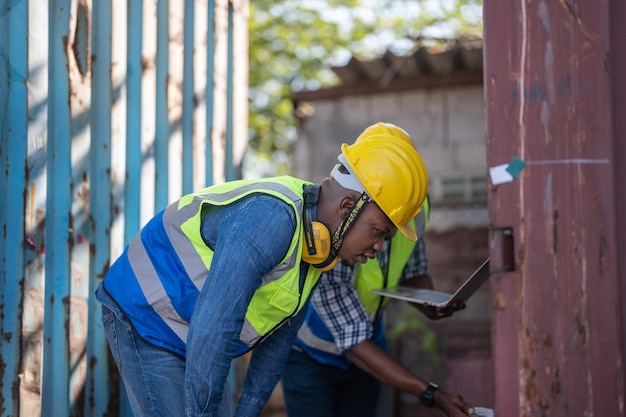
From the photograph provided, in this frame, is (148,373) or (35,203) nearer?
(148,373)

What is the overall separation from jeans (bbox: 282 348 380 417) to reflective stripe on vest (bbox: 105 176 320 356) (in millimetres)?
1108

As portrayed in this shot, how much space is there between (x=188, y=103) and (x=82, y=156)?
91 cm

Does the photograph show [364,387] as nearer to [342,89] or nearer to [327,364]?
[327,364]

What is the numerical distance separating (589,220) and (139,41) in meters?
2.47

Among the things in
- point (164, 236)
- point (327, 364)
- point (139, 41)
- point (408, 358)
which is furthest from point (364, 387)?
point (408, 358)

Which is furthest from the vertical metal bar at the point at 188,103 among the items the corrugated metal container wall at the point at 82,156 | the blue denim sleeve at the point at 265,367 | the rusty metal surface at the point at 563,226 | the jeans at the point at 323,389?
the rusty metal surface at the point at 563,226

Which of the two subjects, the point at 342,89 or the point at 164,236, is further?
the point at 342,89

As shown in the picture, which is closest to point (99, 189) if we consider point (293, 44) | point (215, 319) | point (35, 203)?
point (35, 203)

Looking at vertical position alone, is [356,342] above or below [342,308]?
below

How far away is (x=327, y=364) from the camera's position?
3.68 metres

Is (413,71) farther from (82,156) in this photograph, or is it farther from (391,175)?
(391,175)

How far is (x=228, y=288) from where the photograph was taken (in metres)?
2.21

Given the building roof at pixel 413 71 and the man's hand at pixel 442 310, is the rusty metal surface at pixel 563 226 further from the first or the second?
the building roof at pixel 413 71

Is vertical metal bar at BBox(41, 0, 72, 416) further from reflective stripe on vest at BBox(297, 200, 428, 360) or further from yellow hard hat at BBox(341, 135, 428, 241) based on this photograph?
yellow hard hat at BBox(341, 135, 428, 241)
